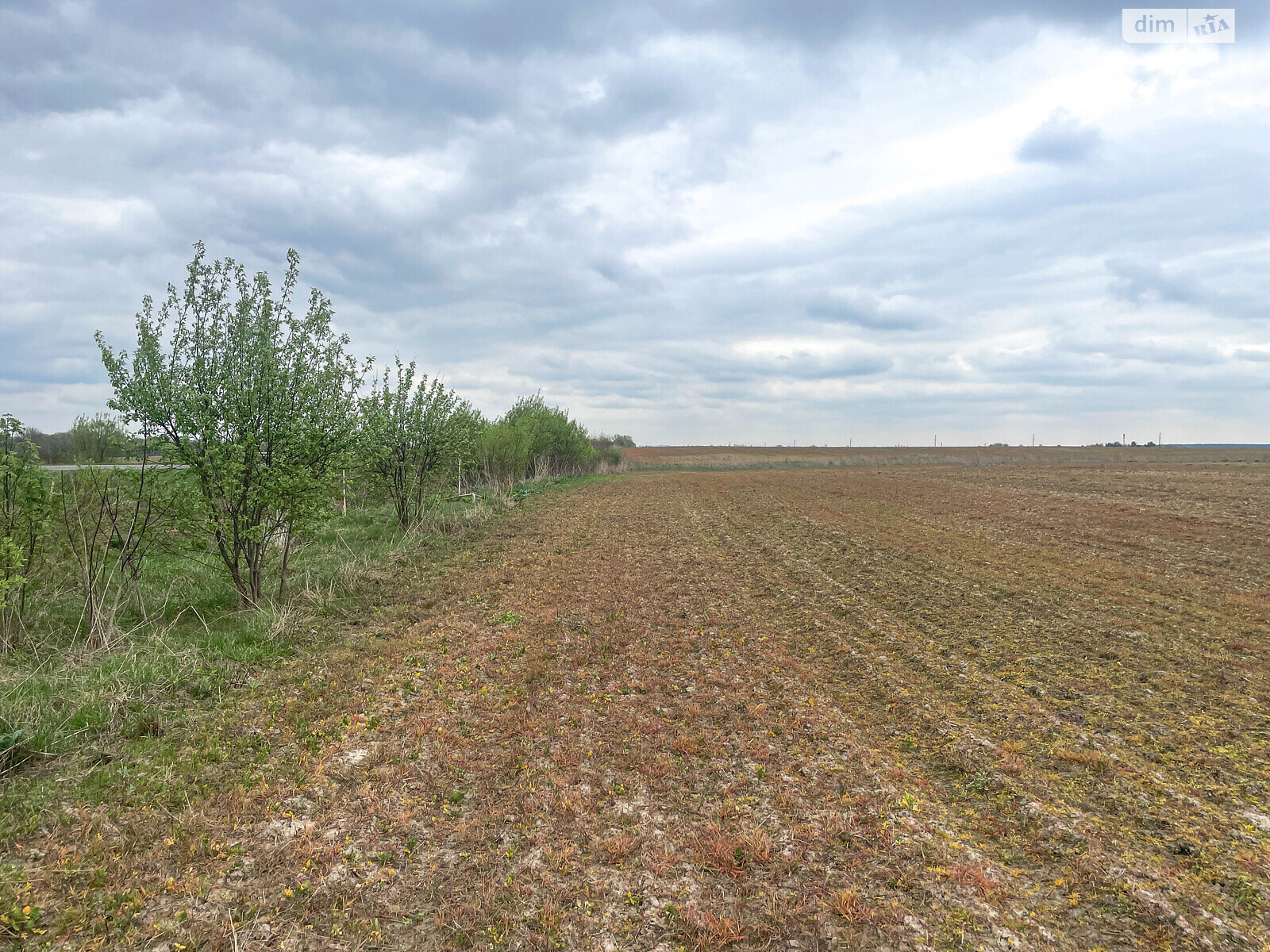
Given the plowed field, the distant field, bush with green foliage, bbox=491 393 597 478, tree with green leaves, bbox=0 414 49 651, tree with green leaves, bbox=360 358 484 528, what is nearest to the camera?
the plowed field

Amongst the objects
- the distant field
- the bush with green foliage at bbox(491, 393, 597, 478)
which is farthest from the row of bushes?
the distant field

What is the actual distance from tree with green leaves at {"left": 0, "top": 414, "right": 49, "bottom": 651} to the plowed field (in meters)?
3.93

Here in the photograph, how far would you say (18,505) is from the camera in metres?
7.51

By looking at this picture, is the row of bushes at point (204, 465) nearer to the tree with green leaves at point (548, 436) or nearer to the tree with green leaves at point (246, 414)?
the tree with green leaves at point (246, 414)

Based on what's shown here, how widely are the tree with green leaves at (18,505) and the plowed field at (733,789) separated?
3.93m

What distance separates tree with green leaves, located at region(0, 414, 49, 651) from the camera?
7324 millimetres

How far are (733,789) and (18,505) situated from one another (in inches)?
351

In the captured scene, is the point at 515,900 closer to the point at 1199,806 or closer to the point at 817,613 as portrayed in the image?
the point at 1199,806

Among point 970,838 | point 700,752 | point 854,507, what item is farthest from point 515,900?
point 854,507

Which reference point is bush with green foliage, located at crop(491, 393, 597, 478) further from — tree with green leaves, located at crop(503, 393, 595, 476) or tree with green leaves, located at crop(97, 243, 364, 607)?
tree with green leaves, located at crop(97, 243, 364, 607)

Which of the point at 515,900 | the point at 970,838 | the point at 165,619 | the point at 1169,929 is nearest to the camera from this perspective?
the point at 1169,929

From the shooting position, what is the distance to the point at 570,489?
3459cm

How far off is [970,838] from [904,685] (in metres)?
2.55

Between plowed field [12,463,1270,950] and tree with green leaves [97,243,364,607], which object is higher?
tree with green leaves [97,243,364,607]
